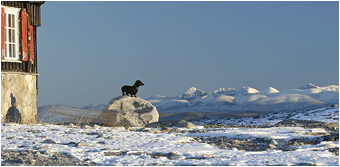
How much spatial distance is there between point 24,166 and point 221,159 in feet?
9.52

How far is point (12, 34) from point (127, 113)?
16.9 feet

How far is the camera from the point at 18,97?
12070 millimetres

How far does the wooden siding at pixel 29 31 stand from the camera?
1200 cm

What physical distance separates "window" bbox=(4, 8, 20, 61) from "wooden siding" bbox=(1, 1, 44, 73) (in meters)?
0.15

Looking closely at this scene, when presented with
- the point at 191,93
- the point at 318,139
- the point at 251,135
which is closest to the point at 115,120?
the point at 251,135

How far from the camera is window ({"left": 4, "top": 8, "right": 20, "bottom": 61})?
11938 mm

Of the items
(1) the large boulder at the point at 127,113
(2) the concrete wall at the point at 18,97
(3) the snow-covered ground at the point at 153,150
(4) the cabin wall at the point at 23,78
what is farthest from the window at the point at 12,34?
(3) the snow-covered ground at the point at 153,150

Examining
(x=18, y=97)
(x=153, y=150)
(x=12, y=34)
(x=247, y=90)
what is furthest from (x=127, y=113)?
(x=247, y=90)

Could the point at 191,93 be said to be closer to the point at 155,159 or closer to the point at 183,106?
the point at 183,106

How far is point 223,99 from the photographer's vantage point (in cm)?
5250

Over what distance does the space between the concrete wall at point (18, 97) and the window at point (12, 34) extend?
2.36 feet

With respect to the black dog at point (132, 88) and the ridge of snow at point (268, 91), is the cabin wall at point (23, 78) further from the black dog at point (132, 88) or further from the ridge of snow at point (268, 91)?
the ridge of snow at point (268, 91)

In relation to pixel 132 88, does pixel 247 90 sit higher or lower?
higher

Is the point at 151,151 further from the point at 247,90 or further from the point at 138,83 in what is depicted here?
the point at 247,90
